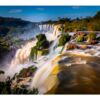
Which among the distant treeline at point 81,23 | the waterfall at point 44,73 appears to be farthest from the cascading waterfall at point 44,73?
the distant treeline at point 81,23

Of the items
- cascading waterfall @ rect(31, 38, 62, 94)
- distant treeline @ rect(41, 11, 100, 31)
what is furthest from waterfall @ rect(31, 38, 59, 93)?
distant treeline @ rect(41, 11, 100, 31)

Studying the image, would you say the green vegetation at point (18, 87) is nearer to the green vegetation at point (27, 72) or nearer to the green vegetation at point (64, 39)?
the green vegetation at point (27, 72)

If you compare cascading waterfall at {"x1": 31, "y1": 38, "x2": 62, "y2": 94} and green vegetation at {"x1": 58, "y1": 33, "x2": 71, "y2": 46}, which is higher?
green vegetation at {"x1": 58, "y1": 33, "x2": 71, "y2": 46}

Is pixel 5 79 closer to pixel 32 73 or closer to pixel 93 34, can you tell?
pixel 32 73

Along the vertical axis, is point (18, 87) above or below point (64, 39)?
below

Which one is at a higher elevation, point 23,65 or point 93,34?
point 93,34

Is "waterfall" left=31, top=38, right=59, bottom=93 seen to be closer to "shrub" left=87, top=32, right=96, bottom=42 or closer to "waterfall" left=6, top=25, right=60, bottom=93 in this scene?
"waterfall" left=6, top=25, right=60, bottom=93

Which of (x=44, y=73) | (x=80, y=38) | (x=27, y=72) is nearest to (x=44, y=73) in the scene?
(x=44, y=73)

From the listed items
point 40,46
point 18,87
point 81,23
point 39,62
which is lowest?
point 18,87

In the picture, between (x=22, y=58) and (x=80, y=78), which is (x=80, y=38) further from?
(x=22, y=58)
